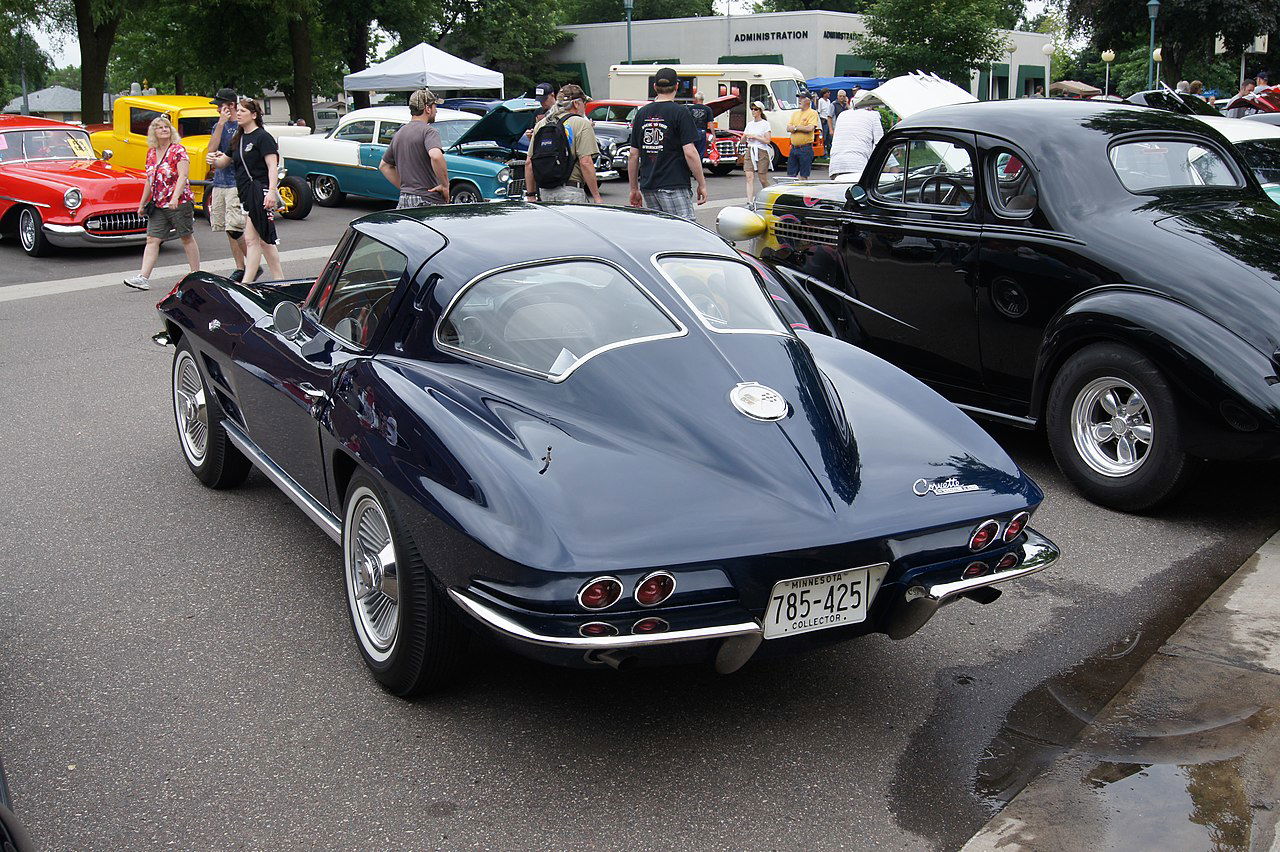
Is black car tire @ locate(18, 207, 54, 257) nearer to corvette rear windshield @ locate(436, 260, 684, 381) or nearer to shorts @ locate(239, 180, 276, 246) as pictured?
shorts @ locate(239, 180, 276, 246)

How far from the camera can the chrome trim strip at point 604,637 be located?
2984 mm

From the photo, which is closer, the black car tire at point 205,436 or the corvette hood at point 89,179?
the black car tire at point 205,436

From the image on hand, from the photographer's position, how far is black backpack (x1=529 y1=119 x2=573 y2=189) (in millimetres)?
10266

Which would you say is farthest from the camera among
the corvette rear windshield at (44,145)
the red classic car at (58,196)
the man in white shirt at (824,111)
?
the man in white shirt at (824,111)

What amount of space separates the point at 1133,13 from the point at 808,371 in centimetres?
4572

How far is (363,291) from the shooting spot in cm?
441

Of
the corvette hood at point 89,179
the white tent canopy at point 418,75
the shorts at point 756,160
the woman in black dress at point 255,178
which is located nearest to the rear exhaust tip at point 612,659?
the woman in black dress at point 255,178

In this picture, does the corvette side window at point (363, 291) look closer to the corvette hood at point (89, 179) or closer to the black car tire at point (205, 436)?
the black car tire at point (205, 436)

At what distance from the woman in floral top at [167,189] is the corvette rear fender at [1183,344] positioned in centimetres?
820

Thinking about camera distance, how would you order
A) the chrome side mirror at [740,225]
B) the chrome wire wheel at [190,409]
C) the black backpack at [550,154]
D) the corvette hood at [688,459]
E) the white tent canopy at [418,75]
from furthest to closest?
1. the white tent canopy at [418,75]
2. the black backpack at [550,154]
3. the chrome side mirror at [740,225]
4. the chrome wire wheel at [190,409]
5. the corvette hood at [688,459]

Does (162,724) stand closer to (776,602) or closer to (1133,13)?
(776,602)

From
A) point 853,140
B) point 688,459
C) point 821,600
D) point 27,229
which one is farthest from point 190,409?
point 27,229

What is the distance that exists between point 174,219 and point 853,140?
24.2ft

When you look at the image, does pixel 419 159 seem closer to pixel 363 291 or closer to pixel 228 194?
pixel 228 194
